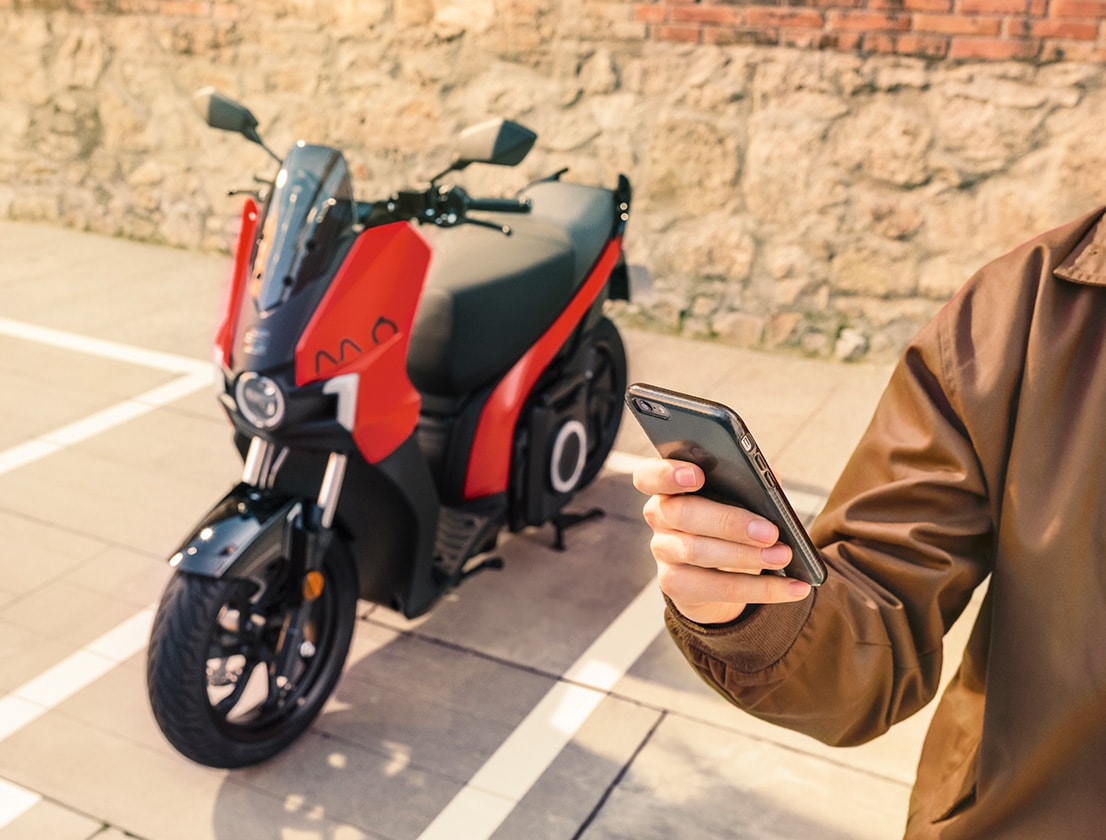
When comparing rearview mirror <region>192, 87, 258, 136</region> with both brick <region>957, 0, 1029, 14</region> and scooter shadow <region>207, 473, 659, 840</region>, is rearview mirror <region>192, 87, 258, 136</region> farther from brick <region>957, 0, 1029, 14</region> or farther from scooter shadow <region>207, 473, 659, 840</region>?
brick <region>957, 0, 1029, 14</region>

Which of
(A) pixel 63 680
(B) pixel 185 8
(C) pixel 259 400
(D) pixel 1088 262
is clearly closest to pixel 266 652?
(C) pixel 259 400

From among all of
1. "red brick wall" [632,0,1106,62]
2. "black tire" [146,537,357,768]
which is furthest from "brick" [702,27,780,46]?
"black tire" [146,537,357,768]

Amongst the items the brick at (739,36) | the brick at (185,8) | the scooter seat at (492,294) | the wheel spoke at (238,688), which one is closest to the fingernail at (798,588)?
the wheel spoke at (238,688)

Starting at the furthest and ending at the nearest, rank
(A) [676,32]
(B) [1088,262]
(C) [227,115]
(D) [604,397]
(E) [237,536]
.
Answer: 1. (A) [676,32]
2. (D) [604,397]
3. (C) [227,115]
4. (E) [237,536]
5. (B) [1088,262]

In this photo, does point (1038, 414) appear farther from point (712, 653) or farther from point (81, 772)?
point (81, 772)

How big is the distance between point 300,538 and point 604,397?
1.65 metres

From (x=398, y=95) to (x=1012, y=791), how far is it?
17.2 feet

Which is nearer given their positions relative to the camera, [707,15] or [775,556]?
[775,556]

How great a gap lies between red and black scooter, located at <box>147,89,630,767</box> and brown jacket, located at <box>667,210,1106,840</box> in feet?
4.78

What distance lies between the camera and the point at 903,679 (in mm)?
1357

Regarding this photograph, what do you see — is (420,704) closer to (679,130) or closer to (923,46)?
(679,130)

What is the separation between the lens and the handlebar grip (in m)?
3.12

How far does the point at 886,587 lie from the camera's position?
133cm

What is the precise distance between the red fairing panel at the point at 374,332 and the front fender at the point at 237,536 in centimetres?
26
